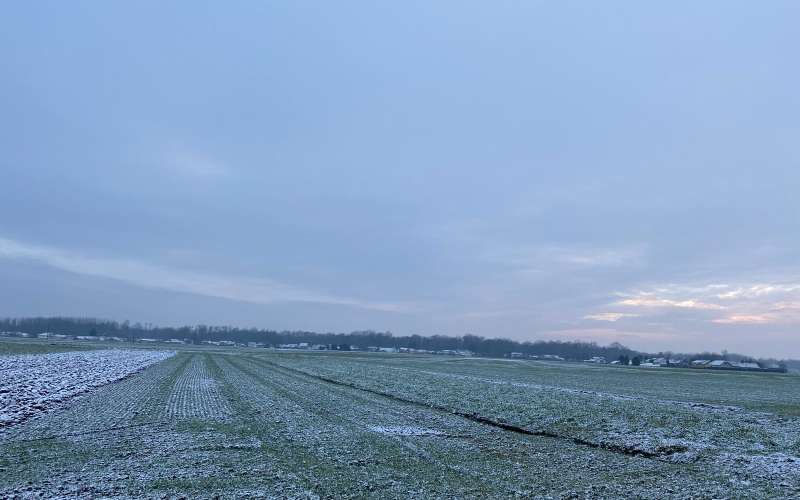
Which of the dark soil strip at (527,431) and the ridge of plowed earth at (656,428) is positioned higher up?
the ridge of plowed earth at (656,428)

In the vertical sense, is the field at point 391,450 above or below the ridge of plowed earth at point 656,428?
below

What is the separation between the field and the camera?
41.2ft

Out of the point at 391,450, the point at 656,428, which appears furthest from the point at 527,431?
the point at 391,450

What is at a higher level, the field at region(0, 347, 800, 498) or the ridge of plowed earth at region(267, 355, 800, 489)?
the ridge of plowed earth at region(267, 355, 800, 489)

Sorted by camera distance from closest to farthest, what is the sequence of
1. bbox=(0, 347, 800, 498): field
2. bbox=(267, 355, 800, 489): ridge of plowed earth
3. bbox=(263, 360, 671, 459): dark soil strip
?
1. bbox=(0, 347, 800, 498): field
2. bbox=(267, 355, 800, 489): ridge of plowed earth
3. bbox=(263, 360, 671, 459): dark soil strip

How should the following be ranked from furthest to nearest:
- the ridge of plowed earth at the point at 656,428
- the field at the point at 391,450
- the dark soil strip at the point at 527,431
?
the dark soil strip at the point at 527,431 → the ridge of plowed earth at the point at 656,428 → the field at the point at 391,450

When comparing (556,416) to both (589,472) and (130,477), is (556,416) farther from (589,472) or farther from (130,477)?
(130,477)

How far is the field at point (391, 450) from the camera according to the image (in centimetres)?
1255

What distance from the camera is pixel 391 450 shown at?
16562mm

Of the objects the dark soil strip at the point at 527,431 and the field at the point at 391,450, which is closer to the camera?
the field at the point at 391,450

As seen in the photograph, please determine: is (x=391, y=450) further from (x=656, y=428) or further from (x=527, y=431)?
(x=656, y=428)

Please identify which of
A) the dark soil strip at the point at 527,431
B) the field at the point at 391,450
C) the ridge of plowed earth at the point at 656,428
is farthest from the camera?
the dark soil strip at the point at 527,431

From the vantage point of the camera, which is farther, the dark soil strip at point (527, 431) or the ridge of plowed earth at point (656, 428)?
the dark soil strip at point (527, 431)

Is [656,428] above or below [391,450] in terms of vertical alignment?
above
